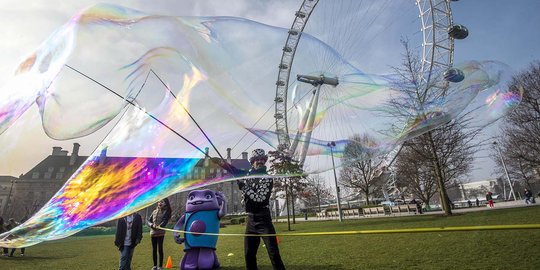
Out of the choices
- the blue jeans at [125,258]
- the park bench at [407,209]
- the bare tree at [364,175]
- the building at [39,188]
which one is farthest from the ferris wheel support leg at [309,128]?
the bare tree at [364,175]

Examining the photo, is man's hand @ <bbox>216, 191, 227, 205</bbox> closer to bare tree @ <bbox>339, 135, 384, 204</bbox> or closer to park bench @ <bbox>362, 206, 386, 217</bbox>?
park bench @ <bbox>362, 206, 386, 217</bbox>

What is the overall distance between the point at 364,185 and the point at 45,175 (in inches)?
2677

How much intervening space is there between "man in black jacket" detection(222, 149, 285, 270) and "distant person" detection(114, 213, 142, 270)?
13.8 ft

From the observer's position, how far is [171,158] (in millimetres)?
6211

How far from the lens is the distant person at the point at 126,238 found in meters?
7.72

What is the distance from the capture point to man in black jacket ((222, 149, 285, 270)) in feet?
15.8

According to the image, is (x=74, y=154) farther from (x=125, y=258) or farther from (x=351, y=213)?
(x=125, y=258)

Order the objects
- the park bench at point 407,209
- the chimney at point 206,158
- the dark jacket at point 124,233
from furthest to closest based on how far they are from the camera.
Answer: the park bench at point 407,209, the dark jacket at point 124,233, the chimney at point 206,158

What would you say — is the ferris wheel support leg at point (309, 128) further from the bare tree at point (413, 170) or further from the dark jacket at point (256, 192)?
the bare tree at point (413, 170)

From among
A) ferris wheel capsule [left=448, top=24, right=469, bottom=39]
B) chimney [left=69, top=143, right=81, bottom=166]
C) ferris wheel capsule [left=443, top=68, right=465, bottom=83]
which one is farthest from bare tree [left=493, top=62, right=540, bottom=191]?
chimney [left=69, top=143, right=81, bottom=166]

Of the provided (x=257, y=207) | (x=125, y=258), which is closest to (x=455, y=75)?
(x=257, y=207)

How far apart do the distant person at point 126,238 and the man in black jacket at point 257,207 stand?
4207 mm

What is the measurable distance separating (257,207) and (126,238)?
4.72 m

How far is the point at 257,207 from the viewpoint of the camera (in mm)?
5078
